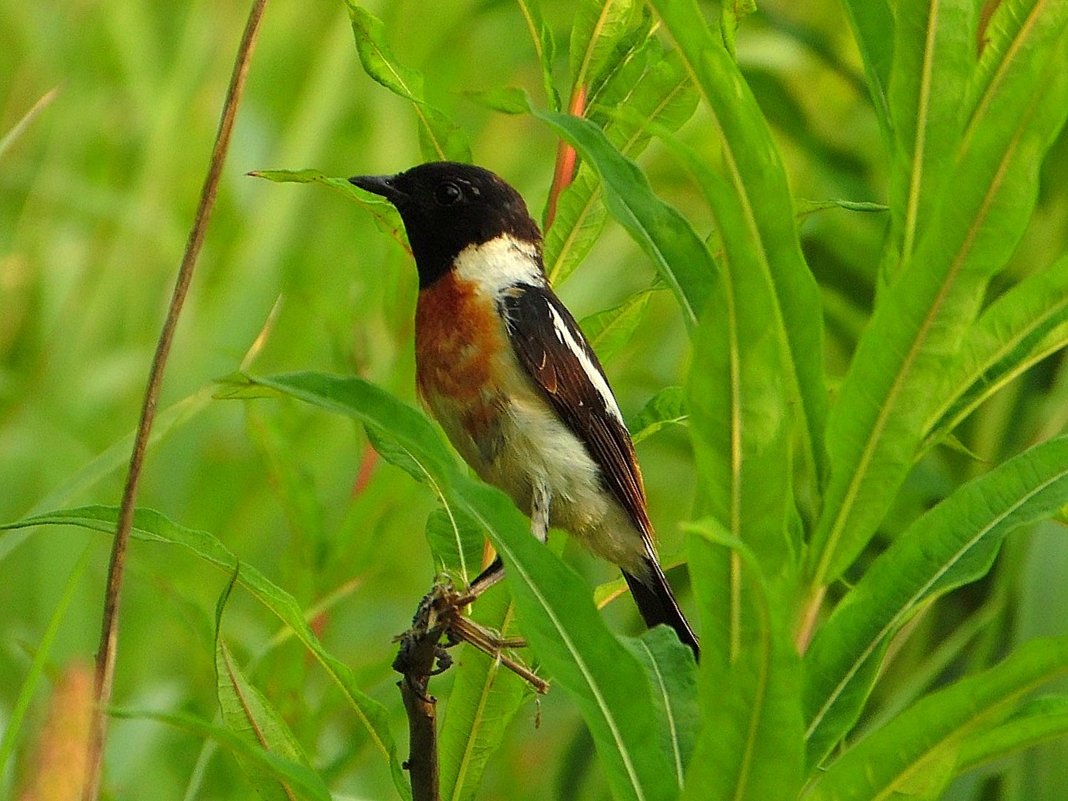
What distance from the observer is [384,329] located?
2664mm

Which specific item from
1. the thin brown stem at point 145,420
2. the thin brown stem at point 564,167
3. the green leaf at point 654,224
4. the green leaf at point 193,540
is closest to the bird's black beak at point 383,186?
the thin brown stem at point 564,167

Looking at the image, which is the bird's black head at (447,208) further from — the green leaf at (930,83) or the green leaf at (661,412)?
the green leaf at (930,83)

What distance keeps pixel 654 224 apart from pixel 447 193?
1.38 m

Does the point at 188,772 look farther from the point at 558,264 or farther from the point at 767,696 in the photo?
the point at 767,696

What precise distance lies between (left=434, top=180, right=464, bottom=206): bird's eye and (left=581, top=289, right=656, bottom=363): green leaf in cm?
95

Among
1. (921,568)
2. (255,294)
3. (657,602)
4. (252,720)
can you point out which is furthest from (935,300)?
(255,294)

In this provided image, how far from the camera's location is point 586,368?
2.31 metres

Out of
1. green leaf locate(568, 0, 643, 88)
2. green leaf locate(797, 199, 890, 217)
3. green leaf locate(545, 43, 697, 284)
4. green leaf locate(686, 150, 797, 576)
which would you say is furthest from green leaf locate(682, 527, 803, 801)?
green leaf locate(568, 0, 643, 88)

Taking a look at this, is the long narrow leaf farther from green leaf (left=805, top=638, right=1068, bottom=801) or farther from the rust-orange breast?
the rust-orange breast

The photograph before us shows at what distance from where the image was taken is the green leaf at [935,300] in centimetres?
114

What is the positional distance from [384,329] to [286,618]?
4.35 feet

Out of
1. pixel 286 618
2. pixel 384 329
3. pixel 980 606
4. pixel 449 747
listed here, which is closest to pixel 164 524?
pixel 286 618

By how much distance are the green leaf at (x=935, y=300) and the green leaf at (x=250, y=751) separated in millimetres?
453

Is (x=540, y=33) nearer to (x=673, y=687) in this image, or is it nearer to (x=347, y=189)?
(x=347, y=189)
